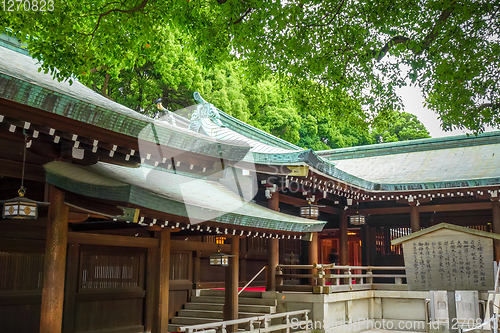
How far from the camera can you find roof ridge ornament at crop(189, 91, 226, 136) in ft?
45.4

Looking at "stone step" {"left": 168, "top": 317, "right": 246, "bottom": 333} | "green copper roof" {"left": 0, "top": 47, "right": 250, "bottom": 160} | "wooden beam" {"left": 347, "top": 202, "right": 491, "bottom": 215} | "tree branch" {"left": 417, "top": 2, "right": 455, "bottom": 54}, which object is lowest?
"stone step" {"left": 168, "top": 317, "right": 246, "bottom": 333}

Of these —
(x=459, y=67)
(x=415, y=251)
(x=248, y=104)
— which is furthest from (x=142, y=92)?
(x=459, y=67)

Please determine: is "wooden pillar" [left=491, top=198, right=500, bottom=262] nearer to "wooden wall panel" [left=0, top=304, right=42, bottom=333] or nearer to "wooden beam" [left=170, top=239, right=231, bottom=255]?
"wooden beam" [left=170, top=239, right=231, bottom=255]

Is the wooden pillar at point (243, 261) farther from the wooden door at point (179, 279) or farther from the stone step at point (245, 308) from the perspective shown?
the stone step at point (245, 308)

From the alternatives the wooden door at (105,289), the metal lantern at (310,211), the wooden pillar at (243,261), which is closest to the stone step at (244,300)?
the wooden door at (105,289)

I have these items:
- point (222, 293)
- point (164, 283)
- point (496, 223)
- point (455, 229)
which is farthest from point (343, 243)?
point (164, 283)

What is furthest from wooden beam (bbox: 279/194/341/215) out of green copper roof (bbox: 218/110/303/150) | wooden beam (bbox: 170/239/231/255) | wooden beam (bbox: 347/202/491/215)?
green copper roof (bbox: 218/110/303/150)

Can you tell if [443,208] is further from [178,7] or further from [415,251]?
[178,7]

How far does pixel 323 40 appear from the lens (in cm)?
805

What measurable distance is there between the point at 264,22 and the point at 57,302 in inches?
208

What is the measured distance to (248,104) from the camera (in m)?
31.6

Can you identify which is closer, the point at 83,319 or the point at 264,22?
the point at 264,22

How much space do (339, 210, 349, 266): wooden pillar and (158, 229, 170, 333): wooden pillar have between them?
8940mm

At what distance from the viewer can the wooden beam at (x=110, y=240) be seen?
335 inches
